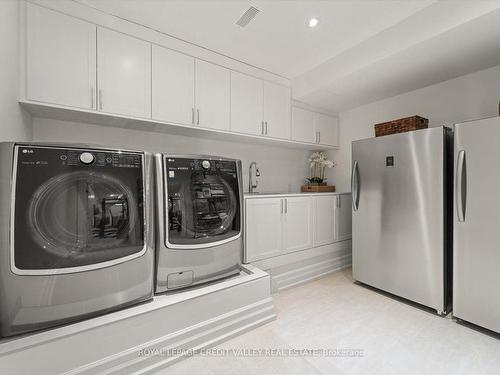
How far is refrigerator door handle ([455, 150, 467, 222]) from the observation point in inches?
71.2

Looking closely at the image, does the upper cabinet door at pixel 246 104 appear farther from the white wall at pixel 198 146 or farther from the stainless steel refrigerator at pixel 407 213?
the stainless steel refrigerator at pixel 407 213

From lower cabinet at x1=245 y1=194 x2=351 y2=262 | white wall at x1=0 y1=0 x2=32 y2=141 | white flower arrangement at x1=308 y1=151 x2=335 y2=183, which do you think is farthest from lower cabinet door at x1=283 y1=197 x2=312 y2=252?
white wall at x1=0 y1=0 x2=32 y2=141

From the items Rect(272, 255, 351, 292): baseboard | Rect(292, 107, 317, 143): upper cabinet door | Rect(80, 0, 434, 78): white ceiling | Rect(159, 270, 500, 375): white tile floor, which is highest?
Rect(80, 0, 434, 78): white ceiling

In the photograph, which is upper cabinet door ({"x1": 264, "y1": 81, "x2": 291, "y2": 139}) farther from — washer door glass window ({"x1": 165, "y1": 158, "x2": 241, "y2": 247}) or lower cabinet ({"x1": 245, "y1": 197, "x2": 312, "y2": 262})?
washer door glass window ({"x1": 165, "y1": 158, "x2": 241, "y2": 247})

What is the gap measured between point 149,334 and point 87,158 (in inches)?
44.7

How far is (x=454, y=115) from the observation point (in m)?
2.45

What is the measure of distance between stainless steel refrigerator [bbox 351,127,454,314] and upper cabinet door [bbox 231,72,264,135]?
1.17 m

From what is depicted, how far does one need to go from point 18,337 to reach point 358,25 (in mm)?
3127

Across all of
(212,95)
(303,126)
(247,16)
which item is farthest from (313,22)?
(303,126)

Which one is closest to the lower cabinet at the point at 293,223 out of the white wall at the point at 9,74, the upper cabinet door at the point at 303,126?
the upper cabinet door at the point at 303,126

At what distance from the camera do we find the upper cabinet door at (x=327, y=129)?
334 cm

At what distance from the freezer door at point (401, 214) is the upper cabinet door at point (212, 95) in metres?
1.52

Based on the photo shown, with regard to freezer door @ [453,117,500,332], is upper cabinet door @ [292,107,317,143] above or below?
above

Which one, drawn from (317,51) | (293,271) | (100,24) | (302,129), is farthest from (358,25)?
(293,271)
